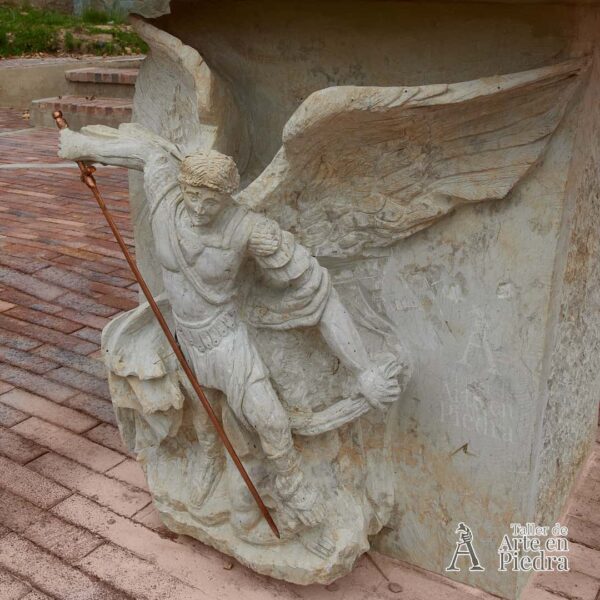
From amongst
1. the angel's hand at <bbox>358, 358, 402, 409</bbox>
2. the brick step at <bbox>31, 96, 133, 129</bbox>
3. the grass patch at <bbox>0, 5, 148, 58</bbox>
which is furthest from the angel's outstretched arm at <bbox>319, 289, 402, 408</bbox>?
the grass patch at <bbox>0, 5, 148, 58</bbox>

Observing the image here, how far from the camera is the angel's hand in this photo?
2654 millimetres

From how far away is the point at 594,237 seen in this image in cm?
299

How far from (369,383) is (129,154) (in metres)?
1.16

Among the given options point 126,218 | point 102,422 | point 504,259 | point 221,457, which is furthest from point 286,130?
point 126,218

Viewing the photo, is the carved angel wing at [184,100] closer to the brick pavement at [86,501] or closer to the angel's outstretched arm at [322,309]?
the angel's outstretched arm at [322,309]

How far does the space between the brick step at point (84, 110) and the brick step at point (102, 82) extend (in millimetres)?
182

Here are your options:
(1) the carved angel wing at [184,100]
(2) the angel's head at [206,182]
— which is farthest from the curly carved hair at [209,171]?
(1) the carved angel wing at [184,100]

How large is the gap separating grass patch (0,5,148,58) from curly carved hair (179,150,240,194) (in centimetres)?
1059

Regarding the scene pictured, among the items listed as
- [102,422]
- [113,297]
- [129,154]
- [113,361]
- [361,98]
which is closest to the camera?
[361,98]

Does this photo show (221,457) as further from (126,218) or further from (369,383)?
(126,218)

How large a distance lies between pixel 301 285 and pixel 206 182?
47 centimetres

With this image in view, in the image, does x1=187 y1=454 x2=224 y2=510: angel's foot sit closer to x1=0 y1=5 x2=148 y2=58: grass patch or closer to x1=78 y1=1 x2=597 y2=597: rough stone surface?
x1=78 y1=1 x2=597 y2=597: rough stone surface

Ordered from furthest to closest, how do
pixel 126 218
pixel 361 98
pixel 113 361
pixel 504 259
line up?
pixel 126 218 < pixel 113 361 < pixel 504 259 < pixel 361 98

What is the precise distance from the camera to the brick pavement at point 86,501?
9.64ft
